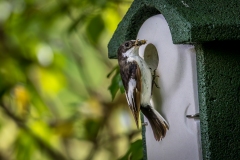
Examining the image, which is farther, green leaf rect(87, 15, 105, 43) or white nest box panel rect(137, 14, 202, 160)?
green leaf rect(87, 15, 105, 43)

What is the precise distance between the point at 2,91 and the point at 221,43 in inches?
69.4

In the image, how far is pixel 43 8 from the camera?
13.5 ft

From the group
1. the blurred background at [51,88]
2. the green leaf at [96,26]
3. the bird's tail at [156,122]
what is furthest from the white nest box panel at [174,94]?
the blurred background at [51,88]

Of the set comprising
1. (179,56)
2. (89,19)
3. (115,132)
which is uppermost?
(89,19)

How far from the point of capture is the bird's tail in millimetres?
2058

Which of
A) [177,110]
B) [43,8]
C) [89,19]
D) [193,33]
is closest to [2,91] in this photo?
[89,19]

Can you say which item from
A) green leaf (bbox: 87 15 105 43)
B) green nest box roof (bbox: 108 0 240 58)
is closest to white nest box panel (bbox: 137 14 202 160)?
green nest box roof (bbox: 108 0 240 58)

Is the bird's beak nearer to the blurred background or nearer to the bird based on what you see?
the bird

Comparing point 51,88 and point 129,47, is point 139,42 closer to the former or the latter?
point 129,47

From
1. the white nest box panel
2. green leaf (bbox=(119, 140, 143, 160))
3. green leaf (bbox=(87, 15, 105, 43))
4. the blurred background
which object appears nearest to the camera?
the white nest box panel

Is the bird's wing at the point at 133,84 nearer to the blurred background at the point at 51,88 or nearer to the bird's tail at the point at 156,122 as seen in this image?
the bird's tail at the point at 156,122

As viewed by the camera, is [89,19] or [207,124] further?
[89,19]

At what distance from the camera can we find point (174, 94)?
6.63ft

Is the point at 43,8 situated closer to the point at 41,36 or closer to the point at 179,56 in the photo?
the point at 41,36
